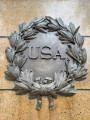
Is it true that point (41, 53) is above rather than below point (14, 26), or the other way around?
below

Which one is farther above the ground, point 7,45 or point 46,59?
point 7,45

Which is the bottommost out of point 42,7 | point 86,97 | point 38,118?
point 38,118

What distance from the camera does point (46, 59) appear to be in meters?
3.29

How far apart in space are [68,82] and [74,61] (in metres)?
0.36

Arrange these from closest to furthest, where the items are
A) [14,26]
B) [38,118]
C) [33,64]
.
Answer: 1. [38,118]
2. [33,64]
3. [14,26]

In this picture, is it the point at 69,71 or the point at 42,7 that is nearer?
the point at 69,71

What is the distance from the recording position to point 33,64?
3248 mm

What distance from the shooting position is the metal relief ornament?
3.09m

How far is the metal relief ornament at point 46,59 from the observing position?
3.09 metres

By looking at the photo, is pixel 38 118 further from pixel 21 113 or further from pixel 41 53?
pixel 41 53

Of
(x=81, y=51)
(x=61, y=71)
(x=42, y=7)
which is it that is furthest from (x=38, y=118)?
(x=42, y=7)

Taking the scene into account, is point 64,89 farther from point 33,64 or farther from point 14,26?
point 14,26

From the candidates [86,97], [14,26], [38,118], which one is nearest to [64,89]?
[86,97]

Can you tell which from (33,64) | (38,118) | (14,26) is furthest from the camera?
(14,26)
